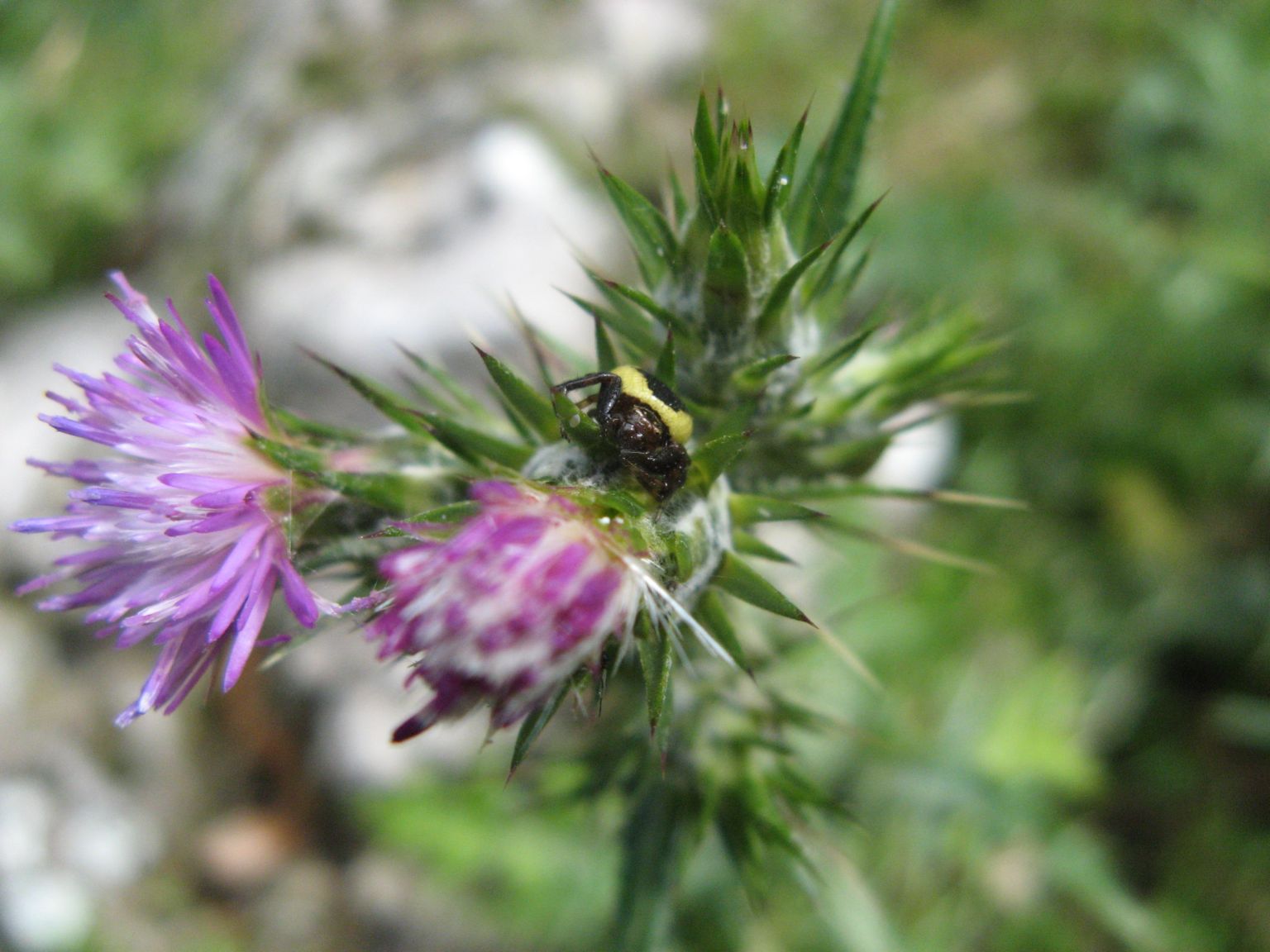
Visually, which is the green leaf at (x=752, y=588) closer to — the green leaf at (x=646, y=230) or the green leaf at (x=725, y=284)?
the green leaf at (x=725, y=284)

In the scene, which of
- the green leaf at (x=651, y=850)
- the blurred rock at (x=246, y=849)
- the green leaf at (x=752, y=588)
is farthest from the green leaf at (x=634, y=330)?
the blurred rock at (x=246, y=849)

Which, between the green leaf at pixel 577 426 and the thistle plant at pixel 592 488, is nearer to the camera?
the thistle plant at pixel 592 488

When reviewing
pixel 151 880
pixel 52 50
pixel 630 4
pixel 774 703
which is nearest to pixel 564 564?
pixel 774 703

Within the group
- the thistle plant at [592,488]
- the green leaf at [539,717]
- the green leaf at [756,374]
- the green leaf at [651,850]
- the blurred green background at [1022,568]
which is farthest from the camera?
the blurred green background at [1022,568]

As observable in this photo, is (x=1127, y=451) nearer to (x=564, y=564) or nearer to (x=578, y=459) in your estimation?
(x=578, y=459)

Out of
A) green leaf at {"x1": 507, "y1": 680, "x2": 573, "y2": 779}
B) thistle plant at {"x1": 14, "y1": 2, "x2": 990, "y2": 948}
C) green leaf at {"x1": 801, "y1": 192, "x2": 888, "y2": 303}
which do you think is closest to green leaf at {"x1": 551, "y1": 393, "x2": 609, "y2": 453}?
thistle plant at {"x1": 14, "y1": 2, "x2": 990, "y2": 948}

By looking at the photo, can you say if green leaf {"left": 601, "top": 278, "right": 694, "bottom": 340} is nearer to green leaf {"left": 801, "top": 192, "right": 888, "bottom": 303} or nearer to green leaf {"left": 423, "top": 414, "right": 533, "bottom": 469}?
green leaf {"left": 801, "top": 192, "right": 888, "bottom": 303}

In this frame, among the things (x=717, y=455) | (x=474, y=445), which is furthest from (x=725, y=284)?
(x=474, y=445)

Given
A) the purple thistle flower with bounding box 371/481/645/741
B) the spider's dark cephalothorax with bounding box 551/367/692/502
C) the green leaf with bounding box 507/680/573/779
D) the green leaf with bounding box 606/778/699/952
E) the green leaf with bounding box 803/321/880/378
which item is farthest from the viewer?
the green leaf with bounding box 606/778/699/952
